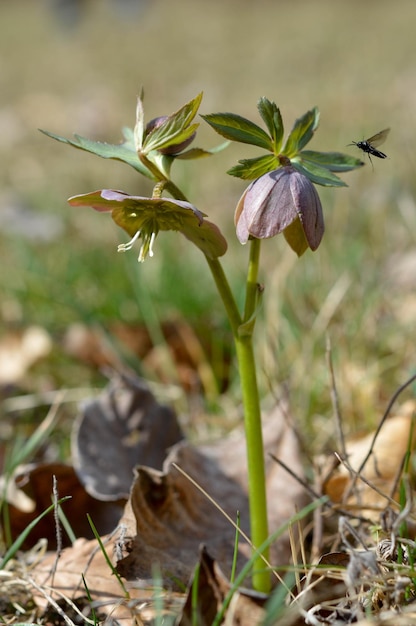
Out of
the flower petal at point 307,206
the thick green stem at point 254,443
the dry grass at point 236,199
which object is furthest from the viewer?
the dry grass at point 236,199

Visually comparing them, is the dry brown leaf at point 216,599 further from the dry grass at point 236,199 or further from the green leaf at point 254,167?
the green leaf at point 254,167

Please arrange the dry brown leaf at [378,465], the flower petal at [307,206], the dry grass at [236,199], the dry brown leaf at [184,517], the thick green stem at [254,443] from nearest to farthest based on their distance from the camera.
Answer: the flower petal at [307,206], the thick green stem at [254,443], the dry brown leaf at [184,517], the dry brown leaf at [378,465], the dry grass at [236,199]

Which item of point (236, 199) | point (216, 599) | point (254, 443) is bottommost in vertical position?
point (216, 599)

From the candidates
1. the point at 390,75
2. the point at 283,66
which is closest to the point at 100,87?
the point at 283,66

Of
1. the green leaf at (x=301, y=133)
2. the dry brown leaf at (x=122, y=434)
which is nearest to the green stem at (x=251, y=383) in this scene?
the green leaf at (x=301, y=133)

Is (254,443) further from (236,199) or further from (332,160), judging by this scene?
(236,199)

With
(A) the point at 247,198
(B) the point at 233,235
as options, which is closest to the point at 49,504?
(A) the point at 247,198
